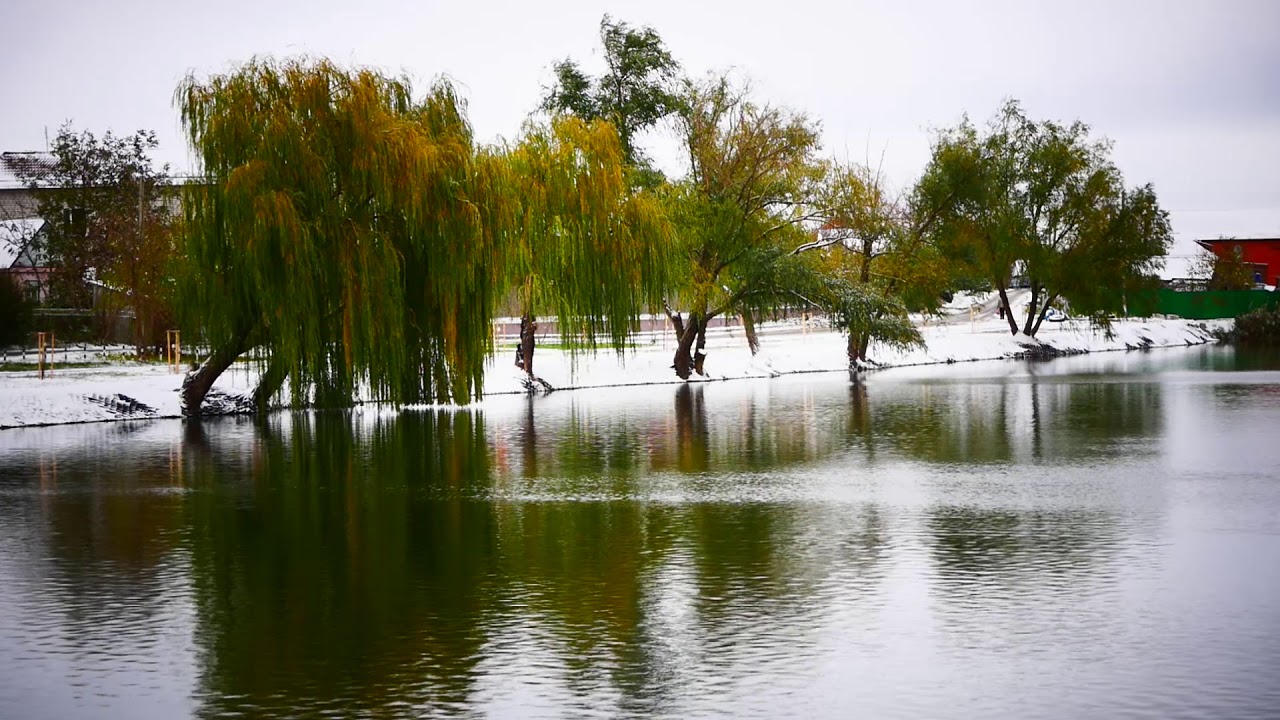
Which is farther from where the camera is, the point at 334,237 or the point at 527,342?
the point at 527,342

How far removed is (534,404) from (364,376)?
34.2ft

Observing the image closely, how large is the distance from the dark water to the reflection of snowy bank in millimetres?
7509

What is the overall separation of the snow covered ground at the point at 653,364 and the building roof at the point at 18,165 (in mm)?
38075

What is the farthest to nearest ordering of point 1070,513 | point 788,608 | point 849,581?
point 1070,513 → point 849,581 → point 788,608

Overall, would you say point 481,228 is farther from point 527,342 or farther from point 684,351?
point 684,351

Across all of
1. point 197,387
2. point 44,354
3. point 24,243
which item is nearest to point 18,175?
point 24,243

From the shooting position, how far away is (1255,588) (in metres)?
10.6

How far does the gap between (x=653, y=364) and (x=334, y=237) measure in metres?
24.0

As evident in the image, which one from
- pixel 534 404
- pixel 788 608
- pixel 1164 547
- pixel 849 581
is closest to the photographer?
pixel 788 608

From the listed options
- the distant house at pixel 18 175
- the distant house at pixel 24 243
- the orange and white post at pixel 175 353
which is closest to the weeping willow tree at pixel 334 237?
the orange and white post at pixel 175 353

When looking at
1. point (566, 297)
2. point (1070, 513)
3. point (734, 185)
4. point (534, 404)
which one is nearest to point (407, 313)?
point (566, 297)

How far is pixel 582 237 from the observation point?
3369 centimetres

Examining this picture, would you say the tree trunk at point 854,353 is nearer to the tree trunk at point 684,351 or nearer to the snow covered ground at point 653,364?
the snow covered ground at point 653,364

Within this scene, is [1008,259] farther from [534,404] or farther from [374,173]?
[374,173]
